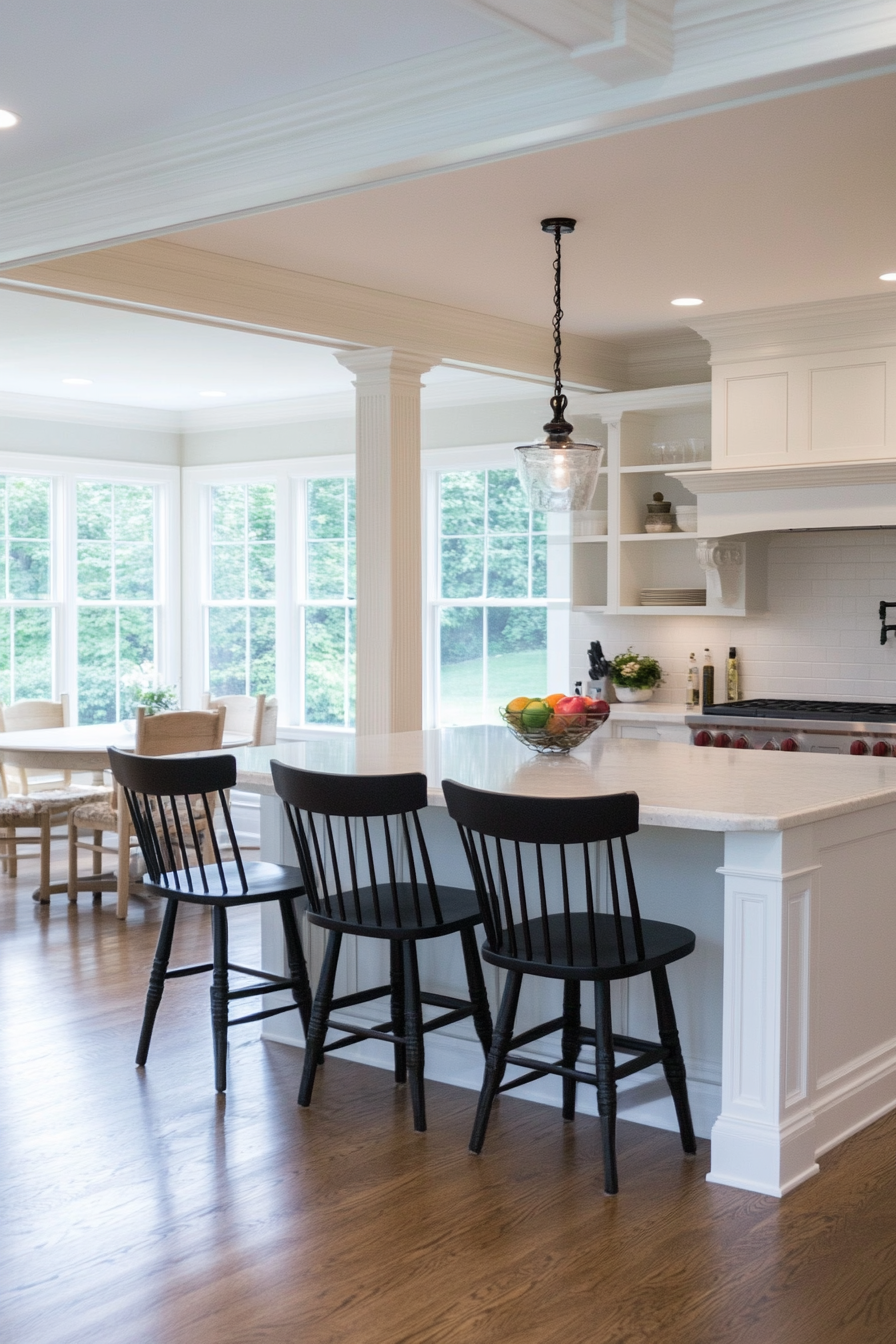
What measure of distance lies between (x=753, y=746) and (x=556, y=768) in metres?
2.29

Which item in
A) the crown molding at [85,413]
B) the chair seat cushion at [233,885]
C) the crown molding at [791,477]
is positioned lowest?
the chair seat cushion at [233,885]

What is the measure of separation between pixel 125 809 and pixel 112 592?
11.7 feet

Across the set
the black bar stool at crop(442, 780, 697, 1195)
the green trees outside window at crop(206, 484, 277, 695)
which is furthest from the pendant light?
the green trees outside window at crop(206, 484, 277, 695)

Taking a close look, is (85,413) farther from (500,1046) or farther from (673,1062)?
(673,1062)

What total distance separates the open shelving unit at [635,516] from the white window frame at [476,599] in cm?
24

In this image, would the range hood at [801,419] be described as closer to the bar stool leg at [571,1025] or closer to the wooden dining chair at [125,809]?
the wooden dining chair at [125,809]

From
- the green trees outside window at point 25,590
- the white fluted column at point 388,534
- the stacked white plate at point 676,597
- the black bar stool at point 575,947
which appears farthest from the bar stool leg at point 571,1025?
the green trees outside window at point 25,590

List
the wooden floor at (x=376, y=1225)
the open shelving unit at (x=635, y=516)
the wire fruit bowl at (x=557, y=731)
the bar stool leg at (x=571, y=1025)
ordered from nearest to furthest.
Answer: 1. the wooden floor at (x=376, y=1225)
2. the bar stool leg at (x=571, y=1025)
3. the wire fruit bowl at (x=557, y=731)
4. the open shelving unit at (x=635, y=516)

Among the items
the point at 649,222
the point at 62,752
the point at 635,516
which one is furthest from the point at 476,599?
the point at 649,222

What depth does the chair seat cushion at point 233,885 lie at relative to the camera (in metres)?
3.57

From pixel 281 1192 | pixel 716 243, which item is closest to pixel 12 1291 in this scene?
pixel 281 1192

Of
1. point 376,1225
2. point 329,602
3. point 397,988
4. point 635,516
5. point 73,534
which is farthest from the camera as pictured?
point 73,534

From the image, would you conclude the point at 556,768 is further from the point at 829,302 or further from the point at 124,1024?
the point at 829,302

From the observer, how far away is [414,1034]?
335cm
